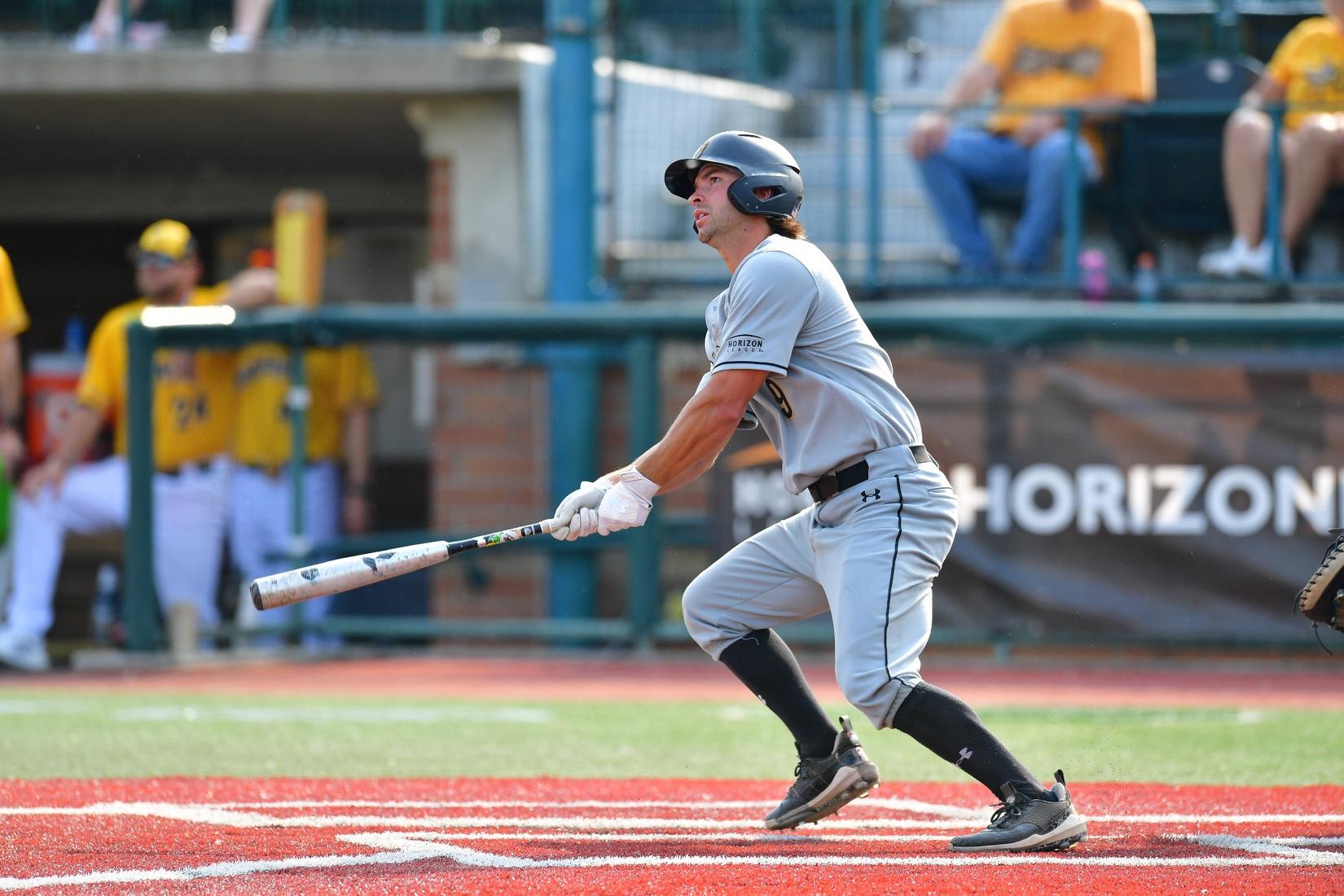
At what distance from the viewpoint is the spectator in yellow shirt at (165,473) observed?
10.0 m

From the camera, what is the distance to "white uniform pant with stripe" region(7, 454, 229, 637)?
998cm

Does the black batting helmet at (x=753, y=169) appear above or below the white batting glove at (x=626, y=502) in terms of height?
above

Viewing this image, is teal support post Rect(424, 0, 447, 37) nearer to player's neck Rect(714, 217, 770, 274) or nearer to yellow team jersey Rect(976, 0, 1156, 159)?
yellow team jersey Rect(976, 0, 1156, 159)

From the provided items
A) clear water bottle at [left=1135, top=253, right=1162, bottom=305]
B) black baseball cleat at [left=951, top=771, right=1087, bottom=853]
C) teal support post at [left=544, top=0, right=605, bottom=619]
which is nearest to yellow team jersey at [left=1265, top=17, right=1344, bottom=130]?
clear water bottle at [left=1135, top=253, right=1162, bottom=305]

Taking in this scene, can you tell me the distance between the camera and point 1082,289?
10.4 m

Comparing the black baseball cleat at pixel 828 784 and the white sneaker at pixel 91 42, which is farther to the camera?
the white sneaker at pixel 91 42

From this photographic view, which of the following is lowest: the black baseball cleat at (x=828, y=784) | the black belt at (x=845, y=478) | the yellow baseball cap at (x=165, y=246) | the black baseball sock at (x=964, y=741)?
the black baseball cleat at (x=828, y=784)

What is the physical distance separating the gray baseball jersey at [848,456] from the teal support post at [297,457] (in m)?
5.65

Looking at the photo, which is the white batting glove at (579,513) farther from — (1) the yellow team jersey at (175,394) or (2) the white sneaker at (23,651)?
(2) the white sneaker at (23,651)

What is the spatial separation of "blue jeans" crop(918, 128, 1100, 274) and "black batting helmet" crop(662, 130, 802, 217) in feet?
19.4

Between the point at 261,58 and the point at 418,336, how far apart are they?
8.78 feet

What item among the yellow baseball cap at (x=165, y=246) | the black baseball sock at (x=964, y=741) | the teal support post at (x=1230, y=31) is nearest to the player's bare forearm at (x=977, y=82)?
the teal support post at (x=1230, y=31)

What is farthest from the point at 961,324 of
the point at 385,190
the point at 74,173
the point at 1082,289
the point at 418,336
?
the point at 74,173

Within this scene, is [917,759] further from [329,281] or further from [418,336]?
[329,281]
